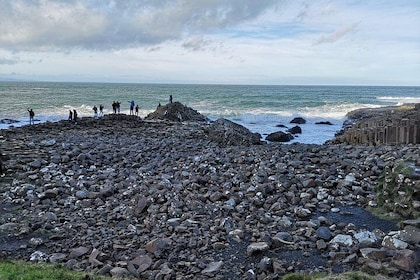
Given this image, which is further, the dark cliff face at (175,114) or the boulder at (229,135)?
the dark cliff face at (175,114)

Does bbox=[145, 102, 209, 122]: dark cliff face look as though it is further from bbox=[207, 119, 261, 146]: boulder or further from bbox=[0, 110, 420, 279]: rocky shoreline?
bbox=[0, 110, 420, 279]: rocky shoreline

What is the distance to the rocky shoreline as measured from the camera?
22.9ft

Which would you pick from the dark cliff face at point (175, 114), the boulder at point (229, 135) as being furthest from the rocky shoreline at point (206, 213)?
the dark cliff face at point (175, 114)

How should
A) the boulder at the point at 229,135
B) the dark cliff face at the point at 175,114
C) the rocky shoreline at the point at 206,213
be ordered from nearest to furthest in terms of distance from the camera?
1. the rocky shoreline at the point at 206,213
2. the boulder at the point at 229,135
3. the dark cliff face at the point at 175,114

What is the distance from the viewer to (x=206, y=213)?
9266 millimetres

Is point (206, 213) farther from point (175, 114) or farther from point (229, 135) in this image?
point (175, 114)

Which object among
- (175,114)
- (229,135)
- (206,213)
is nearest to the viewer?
(206,213)

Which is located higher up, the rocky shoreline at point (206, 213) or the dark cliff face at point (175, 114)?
the dark cliff face at point (175, 114)

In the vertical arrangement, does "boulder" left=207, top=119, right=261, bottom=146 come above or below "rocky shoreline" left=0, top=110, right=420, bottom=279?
above

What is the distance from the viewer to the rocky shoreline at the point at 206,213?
6.98 m

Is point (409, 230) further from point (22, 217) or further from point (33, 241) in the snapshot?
point (22, 217)

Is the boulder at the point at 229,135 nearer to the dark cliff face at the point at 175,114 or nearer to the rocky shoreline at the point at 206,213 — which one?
the rocky shoreline at the point at 206,213

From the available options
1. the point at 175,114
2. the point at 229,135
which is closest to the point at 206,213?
the point at 229,135

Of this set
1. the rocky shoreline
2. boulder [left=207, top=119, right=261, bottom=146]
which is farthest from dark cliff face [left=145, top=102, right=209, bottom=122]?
the rocky shoreline
